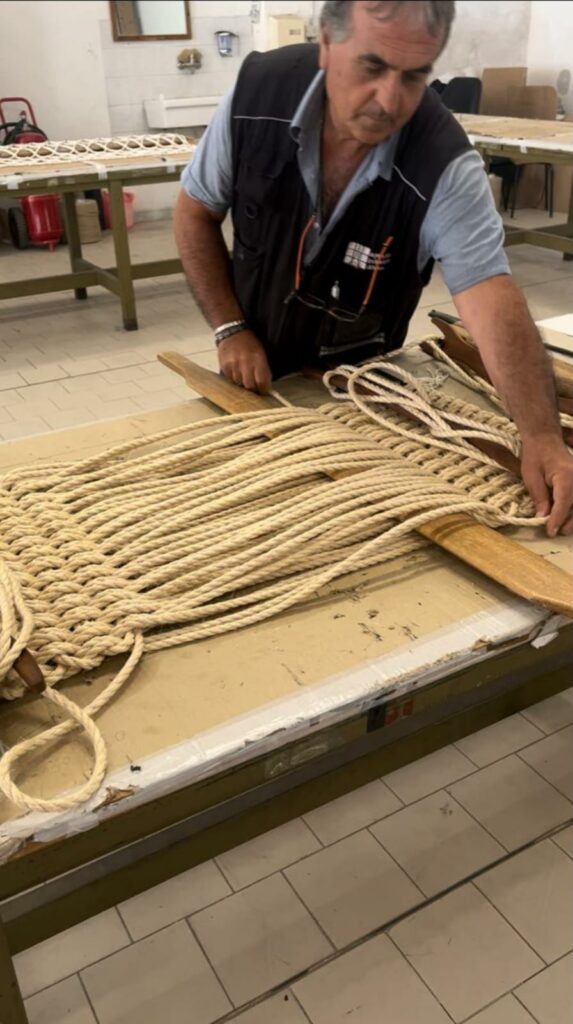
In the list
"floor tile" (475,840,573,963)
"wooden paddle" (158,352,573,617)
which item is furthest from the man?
"floor tile" (475,840,573,963)

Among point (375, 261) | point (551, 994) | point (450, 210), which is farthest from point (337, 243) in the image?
point (551, 994)

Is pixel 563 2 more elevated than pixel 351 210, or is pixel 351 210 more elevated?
pixel 563 2

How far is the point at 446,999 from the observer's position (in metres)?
1.19

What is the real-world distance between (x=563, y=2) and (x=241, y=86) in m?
0.85

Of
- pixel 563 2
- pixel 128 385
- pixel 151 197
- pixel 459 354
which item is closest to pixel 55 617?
pixel 563 2

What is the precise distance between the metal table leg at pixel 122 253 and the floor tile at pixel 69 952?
298 centimetres

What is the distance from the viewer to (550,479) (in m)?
1.06

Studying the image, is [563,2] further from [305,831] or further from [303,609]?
[305,831]

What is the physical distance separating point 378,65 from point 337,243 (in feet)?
2.42

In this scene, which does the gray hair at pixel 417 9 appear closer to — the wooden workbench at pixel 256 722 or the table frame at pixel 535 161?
the wooden workbench at pixel 256 722

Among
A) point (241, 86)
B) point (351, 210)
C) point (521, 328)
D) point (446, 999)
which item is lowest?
point (446, 999)

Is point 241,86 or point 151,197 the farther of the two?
point 151,197

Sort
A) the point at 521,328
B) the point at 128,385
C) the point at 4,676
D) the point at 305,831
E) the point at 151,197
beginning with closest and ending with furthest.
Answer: the point at 4,676 → the point at 521,328 → the point at 305,831 → the point at 128,385 → the point at 151,197

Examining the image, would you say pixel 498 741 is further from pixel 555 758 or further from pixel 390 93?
pixel 390 93
